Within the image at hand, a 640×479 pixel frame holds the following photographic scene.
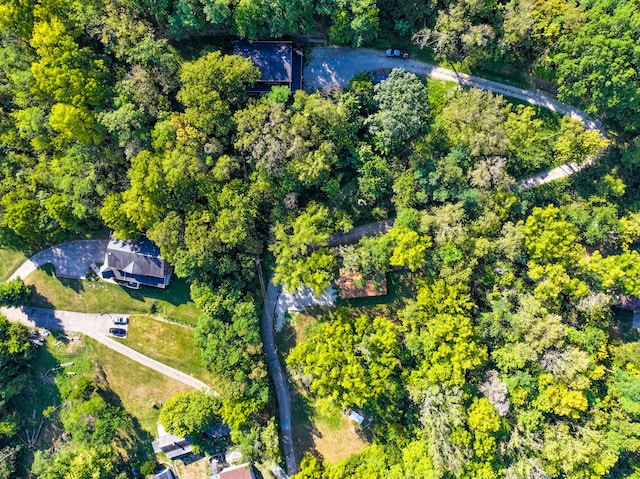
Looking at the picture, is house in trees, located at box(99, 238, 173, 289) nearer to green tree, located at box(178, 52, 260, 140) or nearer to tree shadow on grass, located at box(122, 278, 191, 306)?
tree shadow on grass, located at box(122, 278, 191, 306)

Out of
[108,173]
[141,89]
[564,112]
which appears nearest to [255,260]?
[108,173]

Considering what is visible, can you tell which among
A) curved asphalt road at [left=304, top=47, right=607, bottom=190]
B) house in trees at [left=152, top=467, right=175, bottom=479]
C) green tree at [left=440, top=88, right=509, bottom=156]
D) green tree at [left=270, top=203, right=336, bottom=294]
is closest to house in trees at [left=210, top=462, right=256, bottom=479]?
house in trees at [left=152, top=467, right=175, bottom=479]

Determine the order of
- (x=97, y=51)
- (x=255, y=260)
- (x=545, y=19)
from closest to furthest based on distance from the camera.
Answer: (x=545, y=19)
(x=97, y=51)
(x=255, y=260)

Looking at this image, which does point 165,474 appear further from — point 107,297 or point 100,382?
point 107,297

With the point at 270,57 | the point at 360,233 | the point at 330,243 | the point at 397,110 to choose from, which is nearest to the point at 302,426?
the point at 330,243

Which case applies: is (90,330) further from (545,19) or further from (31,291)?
(545,19)

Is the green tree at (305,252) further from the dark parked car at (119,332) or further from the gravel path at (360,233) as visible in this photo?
the dark parked car at (119,332)

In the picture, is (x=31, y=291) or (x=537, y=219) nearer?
(x=537, y=219)

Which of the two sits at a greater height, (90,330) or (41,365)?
(90,330)
